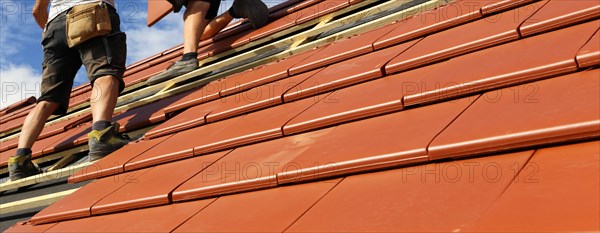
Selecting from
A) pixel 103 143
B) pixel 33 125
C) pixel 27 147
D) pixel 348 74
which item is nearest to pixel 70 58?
pixel 33 125

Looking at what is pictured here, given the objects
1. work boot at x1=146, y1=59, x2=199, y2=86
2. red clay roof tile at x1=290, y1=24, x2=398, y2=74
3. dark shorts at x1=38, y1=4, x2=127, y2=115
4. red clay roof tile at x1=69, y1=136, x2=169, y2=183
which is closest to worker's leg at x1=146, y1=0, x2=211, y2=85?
work boot at x1=146, y1=59, x2=199, y2=86

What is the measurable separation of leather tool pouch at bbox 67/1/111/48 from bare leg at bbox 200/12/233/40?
1.27 metres

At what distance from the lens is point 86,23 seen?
3.22 m

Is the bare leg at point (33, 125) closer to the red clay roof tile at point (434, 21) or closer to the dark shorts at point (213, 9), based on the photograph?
the dark shorts at point (213, 9)

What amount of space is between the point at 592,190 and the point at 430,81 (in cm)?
90

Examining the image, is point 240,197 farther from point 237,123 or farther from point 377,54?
point 377,54

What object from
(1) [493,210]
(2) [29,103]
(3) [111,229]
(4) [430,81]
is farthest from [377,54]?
(2) [29,103]

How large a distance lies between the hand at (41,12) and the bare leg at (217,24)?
116 centimetres

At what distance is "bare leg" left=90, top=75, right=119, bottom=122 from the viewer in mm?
3119

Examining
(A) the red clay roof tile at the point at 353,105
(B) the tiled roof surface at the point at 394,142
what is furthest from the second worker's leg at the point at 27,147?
(A) the red clay roof tile at the point at 353,105

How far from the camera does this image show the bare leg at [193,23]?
13.4ft

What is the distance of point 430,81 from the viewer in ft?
6.31

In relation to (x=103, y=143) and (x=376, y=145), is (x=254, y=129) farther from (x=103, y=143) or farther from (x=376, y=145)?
(x=103, y=143)

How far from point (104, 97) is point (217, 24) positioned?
5.17ft
